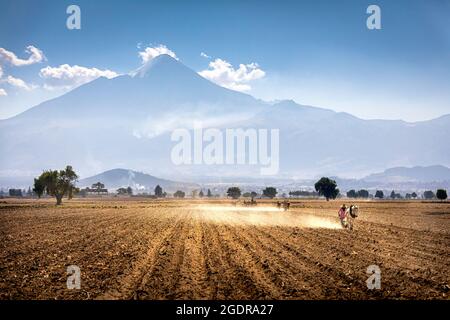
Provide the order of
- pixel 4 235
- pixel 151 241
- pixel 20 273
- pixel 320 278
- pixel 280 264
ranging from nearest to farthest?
pixel 320 278
pixel 20 273
pixel 280 264
pixel 151 241
pixel 4 235

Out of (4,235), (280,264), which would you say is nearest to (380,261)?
(280,264)

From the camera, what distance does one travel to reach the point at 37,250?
24.2m

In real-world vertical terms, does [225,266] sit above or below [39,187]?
below

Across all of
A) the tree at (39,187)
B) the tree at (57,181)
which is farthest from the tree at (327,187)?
the tree at (39,187)

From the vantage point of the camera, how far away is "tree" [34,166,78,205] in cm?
11800

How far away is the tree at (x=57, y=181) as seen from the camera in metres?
118

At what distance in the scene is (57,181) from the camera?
4673 inches

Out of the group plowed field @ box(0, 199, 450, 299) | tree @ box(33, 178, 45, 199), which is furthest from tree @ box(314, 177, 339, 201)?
plowed field @ box(0, 199, 450, 299)

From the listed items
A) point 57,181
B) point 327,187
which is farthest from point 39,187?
point 327,187

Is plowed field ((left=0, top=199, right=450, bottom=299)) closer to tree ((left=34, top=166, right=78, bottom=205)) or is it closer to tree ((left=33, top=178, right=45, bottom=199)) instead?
tree ((left=33, top=178, right=45, bottom=199))

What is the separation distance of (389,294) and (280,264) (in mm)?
5519

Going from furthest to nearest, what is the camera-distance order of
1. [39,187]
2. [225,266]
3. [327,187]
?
[327,187] < [39,187] < [225,266]

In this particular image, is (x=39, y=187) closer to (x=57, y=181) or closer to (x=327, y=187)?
(x=57, y=181)
